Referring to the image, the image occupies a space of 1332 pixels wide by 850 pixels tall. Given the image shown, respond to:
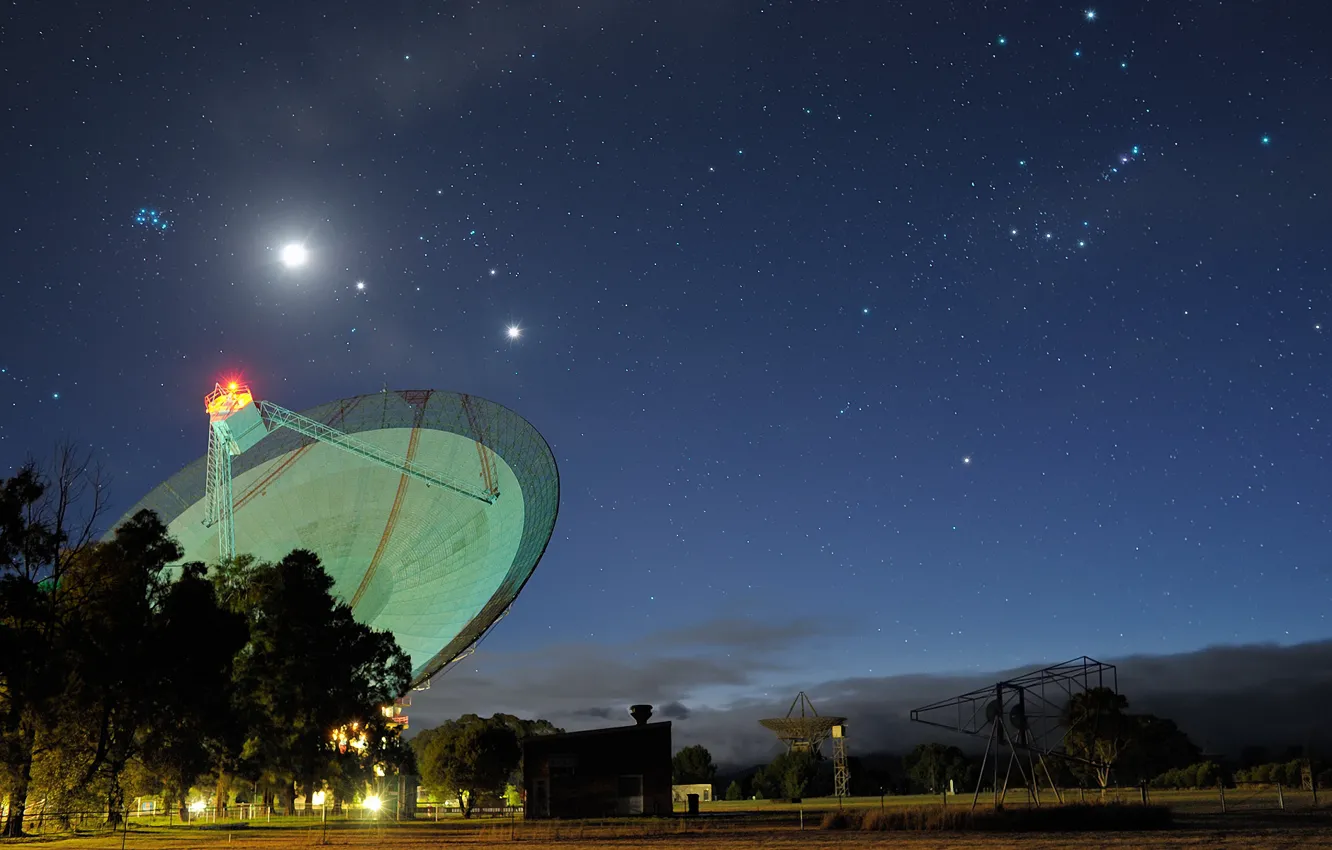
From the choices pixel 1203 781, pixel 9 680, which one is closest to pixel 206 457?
pixel 9 680

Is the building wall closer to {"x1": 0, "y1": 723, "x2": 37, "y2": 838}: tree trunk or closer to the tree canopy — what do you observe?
the tree canopy

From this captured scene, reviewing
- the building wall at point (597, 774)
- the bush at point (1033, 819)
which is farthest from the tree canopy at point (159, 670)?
the bush at point (1033, 819)

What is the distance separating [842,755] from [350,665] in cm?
5773

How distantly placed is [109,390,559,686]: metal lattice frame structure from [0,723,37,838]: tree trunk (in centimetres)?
1501

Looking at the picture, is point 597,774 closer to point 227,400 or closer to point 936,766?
point 227,400

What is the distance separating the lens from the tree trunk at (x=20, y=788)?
33.8 m

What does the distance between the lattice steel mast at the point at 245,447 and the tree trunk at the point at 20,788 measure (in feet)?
45.3

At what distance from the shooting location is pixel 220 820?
2200 inches

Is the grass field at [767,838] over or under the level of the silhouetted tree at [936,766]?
over

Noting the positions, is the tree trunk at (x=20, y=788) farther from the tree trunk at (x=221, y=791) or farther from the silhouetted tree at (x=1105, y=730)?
the silhouetted tree at (x=1105, y=730)

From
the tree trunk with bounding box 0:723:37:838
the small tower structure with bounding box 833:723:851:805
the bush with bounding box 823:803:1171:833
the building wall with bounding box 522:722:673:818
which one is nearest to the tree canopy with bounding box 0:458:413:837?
the tree trunk with bounding box 0:723:37:838

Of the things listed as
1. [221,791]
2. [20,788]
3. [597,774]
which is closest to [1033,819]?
[597,774]

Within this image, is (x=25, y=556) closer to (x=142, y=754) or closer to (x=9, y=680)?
(x=9, y=680)

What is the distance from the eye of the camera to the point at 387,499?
51969 mm
